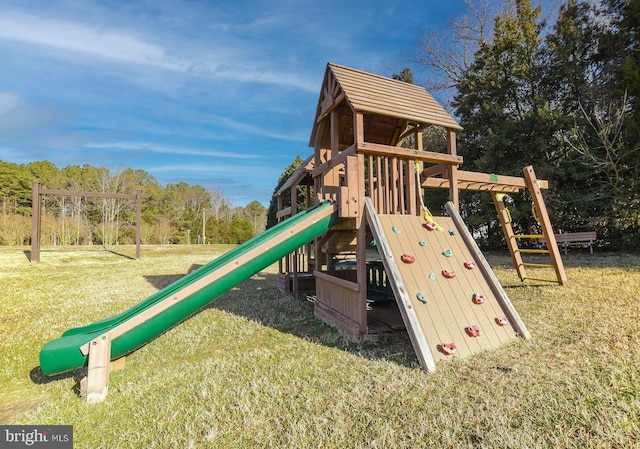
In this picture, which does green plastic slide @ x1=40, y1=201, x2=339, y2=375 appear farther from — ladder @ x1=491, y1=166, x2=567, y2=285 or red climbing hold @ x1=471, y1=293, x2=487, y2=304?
ladder @ x1=491, y1=166, x2=567, y2=285

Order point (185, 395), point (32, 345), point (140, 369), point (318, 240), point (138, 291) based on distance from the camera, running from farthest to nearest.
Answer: point (138, 291), point (318, 240), point (32, 345), point (140, 369), point (185, 395)

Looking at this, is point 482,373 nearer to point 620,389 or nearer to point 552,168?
point 620,389

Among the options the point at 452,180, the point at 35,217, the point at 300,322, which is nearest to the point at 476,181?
the point at 452,180

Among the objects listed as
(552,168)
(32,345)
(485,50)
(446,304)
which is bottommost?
(32,345)

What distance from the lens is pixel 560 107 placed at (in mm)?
15602

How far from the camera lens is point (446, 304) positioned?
3865 millimetres

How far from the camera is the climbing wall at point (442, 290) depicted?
139 inches

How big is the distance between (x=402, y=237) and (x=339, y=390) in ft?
7.54

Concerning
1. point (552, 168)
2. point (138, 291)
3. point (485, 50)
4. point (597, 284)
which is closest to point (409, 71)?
point (485, 50)

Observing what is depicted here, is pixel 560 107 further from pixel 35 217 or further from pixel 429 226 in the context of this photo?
pixel 35 217

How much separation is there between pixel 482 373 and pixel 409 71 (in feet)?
70.8

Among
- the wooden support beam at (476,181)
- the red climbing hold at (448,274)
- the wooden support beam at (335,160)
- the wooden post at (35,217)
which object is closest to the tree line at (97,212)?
the wooden post at (35,217)

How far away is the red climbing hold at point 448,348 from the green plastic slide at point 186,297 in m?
2.09
